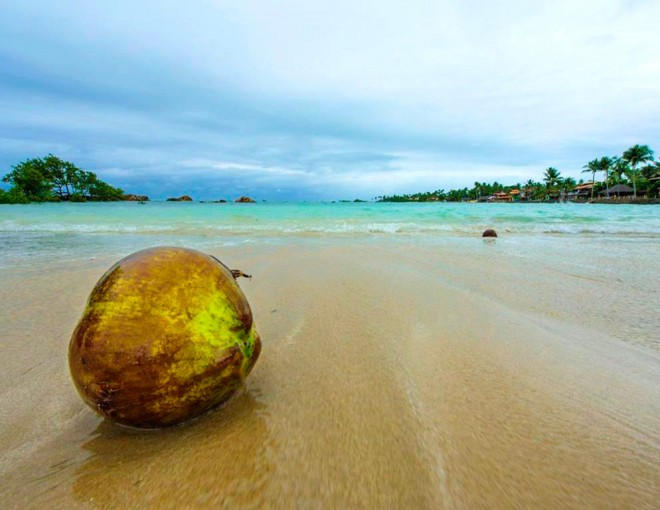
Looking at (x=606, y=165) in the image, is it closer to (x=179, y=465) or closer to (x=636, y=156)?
(x=636, y=156)

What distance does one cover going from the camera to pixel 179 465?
124 centimetres

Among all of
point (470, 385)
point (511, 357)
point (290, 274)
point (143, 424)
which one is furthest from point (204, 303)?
point (290, 274)

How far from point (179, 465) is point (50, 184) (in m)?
72.8

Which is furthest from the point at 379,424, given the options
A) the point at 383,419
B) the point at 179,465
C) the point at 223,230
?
the point at 223,230

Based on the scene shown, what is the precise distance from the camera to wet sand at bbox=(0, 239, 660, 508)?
1153mm

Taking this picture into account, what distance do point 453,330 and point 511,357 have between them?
53cm

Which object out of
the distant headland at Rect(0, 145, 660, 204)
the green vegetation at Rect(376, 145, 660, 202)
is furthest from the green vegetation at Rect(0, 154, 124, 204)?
the green vegetation at Rect(376, 145, 660, 202)

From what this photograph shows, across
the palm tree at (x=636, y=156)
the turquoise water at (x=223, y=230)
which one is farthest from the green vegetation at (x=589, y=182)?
the turquoise water at (x=223, y=230)

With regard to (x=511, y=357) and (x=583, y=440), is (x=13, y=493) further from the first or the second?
(x=511, y=357)

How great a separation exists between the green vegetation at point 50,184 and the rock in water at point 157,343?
2375 inches

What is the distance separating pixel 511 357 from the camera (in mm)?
2176

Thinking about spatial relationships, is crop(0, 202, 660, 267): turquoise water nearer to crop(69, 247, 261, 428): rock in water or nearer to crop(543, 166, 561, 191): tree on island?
crop(69, 247, 261, 428): rock in water

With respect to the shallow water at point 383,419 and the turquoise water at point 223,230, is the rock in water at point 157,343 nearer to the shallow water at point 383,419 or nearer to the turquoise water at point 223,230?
the shallow water at point 383,419

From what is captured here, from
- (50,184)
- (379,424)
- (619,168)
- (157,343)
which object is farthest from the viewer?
(619,168)
